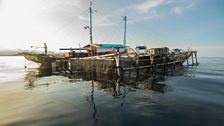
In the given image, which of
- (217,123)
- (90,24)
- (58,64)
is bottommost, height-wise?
(217,123)

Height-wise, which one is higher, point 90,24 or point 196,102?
point 90,24

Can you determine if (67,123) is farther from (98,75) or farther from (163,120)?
(98,75)

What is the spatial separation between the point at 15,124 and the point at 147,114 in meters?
6.38

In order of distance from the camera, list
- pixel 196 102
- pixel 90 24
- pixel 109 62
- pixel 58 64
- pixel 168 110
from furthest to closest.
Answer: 1. pixel 90 24
2. pixel 58 64
3. pixel 109 62
4. pixel 196 102
5. pixel 168 110

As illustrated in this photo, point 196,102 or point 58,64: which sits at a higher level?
point 58,64

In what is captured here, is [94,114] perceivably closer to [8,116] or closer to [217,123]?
[8,116]

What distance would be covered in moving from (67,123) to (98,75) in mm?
15710

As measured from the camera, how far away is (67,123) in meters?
6.67

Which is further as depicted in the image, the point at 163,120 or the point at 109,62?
the point at 109,62

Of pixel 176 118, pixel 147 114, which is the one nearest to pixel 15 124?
pixel 147 114

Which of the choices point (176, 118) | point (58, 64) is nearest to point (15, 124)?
point (176, 118)

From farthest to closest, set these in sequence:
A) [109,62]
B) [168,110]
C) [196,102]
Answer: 1. [109,62]
2. [196,102]
3. [168,110]

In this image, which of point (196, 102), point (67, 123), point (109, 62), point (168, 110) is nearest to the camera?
point (67, 123)

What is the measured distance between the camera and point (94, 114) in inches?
305
